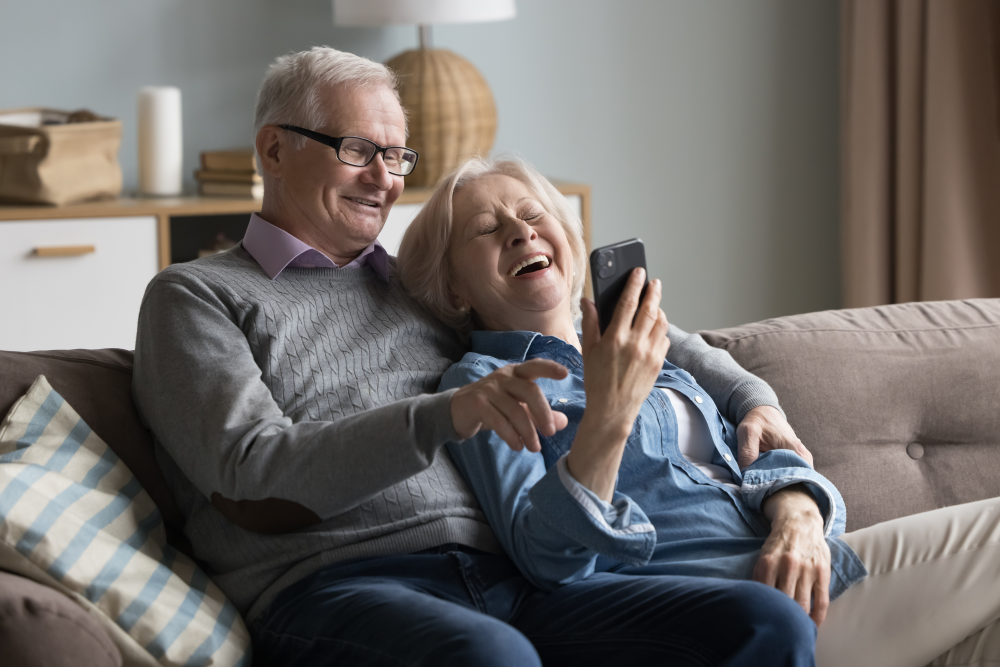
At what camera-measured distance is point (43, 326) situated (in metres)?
2.60

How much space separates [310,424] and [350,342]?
0.26 metres

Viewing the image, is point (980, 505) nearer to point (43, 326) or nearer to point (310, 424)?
point (310, 424)

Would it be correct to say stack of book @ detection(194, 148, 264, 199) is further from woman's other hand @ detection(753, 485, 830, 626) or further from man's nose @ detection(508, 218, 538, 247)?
woman's other hand @ detection(753, 485, 830, 626)

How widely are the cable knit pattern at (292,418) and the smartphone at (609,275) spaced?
223 mm

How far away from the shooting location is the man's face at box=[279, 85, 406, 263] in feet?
5.35

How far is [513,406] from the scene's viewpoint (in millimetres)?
1136

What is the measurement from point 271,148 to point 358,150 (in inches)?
5.9

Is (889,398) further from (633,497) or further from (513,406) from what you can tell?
(513,406)

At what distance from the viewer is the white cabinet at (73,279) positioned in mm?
2566

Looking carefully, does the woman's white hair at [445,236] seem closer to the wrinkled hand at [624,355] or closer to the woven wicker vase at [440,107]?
the wrinkled hand at [624,355]

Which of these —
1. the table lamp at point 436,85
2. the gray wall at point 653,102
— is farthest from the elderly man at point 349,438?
the gray wall at point 653,102

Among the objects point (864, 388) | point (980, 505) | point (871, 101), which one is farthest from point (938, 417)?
point (871, 101)

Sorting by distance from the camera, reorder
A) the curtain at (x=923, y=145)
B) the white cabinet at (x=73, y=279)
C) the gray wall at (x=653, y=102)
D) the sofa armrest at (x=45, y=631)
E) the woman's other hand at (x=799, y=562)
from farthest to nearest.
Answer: the curtain at (x=923, y=145) → the gray wall at (x=653, y=102) → the white cabinet at (x=73, y=279) → the woman's other hand at (x=799, y=562) → the sofa armrest at (x=45, y=631)

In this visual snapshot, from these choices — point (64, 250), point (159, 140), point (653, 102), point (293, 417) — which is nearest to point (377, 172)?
point (293, 417)
